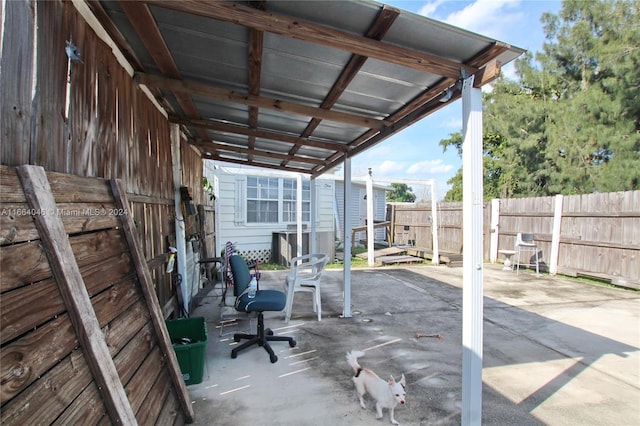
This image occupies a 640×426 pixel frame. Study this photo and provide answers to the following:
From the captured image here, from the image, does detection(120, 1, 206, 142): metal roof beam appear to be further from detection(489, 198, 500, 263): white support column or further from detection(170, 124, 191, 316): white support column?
detection(489, 198, 500, 263): white support column

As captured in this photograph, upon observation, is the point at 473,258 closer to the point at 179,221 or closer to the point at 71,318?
the point at 71,318

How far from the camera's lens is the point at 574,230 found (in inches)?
267

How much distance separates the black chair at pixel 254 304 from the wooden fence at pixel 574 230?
650 centimetres

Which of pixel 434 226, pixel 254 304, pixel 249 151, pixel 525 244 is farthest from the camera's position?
pixel 434 226

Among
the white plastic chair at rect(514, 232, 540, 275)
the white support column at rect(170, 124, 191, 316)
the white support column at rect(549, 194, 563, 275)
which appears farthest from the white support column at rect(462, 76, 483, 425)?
the white support column at rect(549, 194, 563, 275)

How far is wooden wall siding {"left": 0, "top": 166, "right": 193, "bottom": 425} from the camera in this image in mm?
966

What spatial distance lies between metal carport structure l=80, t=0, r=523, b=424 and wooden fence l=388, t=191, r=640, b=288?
5.74 meters

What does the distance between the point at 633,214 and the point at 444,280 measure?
345 centimetres

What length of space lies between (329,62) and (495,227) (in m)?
8.06

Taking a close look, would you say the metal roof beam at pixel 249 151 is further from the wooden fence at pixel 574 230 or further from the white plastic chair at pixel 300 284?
the wooden fence at pixel 574 230

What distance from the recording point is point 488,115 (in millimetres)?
12656

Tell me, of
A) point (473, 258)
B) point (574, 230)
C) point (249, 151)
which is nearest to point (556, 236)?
point (574, 230)

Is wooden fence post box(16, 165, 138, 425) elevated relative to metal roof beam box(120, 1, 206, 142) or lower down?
lower down

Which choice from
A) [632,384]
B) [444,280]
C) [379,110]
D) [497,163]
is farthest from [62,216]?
[497,163]
